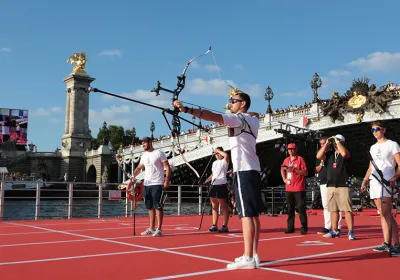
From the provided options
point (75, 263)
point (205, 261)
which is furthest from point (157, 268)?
point (75, 263)

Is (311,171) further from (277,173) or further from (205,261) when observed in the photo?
(205,261)

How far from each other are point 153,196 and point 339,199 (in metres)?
3.14

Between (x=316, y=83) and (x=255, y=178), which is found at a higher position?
(x=316, y=83)

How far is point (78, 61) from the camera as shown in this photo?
6900cm

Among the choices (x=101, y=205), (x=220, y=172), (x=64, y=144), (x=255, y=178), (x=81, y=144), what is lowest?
(x=101, y=205)

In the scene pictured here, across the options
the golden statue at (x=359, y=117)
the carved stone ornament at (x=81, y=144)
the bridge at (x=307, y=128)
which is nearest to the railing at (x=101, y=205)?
the bridge at (x=307, y=128)

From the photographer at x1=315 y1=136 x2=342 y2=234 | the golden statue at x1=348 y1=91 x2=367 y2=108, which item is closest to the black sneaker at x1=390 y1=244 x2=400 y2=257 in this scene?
the photographer at x1=315 y1=136 x2=342 y2=234

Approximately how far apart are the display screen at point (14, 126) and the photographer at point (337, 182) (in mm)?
66209

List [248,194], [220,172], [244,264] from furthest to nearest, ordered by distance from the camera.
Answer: [220,172] → [248,194] → [244,264]

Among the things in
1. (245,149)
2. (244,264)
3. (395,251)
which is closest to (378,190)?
(395,251)

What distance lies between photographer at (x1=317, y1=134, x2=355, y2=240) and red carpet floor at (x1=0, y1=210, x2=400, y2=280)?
1.09ft

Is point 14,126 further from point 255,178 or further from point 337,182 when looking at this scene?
point 255,178

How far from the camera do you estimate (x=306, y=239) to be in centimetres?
712

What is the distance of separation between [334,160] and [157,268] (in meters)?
4.04
